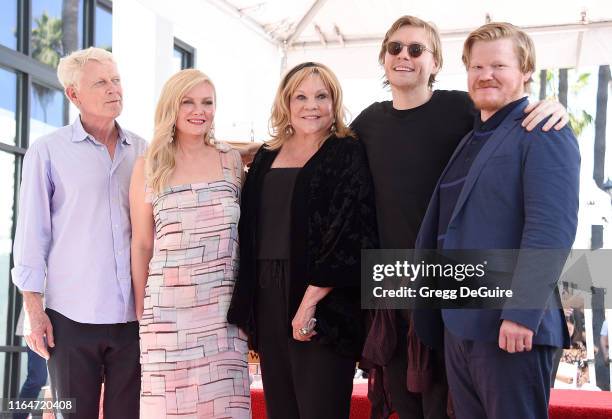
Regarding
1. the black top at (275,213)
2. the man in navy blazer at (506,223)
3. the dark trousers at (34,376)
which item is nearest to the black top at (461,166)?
the man in navy blazer at (506,223)

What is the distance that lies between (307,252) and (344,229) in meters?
0.16

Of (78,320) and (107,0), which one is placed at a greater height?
(107,0)

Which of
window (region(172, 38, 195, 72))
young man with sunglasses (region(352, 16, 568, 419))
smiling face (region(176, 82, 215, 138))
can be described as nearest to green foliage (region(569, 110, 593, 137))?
window (region(172, 38, 195, 72))

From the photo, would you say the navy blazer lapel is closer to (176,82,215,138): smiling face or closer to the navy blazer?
the navy blazer

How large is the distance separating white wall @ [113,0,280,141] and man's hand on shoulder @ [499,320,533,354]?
3375mm

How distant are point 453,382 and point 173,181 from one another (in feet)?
4.04

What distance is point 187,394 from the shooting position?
2.66m

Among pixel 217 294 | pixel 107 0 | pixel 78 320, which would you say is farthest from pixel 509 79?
pixel 107 0

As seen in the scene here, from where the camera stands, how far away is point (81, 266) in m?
2.75

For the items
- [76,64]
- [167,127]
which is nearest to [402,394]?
[167,127]

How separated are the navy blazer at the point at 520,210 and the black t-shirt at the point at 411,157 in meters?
0.34

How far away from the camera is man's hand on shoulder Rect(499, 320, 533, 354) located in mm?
1919

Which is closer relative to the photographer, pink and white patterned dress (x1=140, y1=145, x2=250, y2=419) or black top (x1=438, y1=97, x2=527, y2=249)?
black top (x1=438, y1=97, x2=527, y2=249)

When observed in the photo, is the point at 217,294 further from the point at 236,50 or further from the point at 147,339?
the point at 236,50
